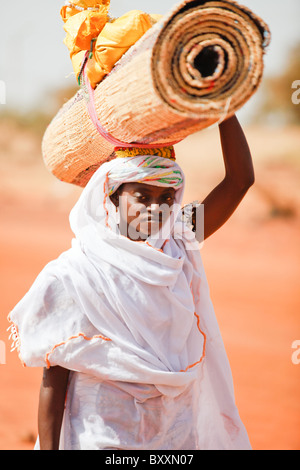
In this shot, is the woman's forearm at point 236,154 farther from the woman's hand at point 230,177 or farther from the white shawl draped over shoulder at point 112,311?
the white shawl draped over shoulder at point 112,311

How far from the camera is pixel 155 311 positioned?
2660 millimetres

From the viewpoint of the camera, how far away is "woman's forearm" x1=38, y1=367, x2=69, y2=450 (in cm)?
257

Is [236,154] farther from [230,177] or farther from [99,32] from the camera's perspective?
[99,32]

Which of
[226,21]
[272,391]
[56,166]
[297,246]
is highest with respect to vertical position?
[226,21]

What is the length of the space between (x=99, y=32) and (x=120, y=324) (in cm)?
120

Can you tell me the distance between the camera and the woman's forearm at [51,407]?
101 inches

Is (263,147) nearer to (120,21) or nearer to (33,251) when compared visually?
(33,251)

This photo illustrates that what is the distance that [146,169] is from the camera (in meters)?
2.68

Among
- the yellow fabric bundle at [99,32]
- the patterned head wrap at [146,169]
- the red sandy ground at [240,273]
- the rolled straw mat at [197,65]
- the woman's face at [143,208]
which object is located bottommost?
the red sandy ground at [240,273]

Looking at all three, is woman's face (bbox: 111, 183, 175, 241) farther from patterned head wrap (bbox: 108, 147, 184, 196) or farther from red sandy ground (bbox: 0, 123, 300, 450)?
red sandy ground (bbox: 0, 123, 300, 450)

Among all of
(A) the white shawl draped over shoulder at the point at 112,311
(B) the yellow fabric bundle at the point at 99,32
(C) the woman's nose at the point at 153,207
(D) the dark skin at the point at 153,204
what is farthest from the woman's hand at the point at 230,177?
(B) the yellow fabric bundle at the point at 99,32

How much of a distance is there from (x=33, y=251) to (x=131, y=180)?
13.2 metres

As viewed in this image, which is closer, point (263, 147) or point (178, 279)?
A: point (178, 279)

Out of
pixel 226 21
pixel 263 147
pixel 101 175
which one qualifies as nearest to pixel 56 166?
pixel 101 175
